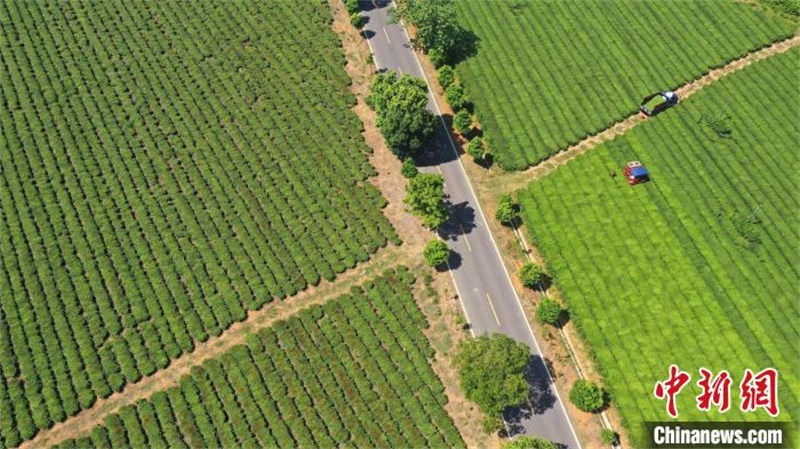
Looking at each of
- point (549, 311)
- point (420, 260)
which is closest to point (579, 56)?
point (420, 260)

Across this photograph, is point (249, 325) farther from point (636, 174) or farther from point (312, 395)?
point (636, 174)

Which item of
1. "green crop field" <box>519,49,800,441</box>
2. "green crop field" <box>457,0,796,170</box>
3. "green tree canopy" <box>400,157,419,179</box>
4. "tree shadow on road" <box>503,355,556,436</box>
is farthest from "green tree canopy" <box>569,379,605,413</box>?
"green tree canopy" <box>400,157,419,179</box>

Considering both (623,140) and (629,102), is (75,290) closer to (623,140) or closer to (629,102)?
(623,140)

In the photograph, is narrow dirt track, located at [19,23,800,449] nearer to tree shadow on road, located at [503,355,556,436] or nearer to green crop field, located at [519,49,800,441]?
green crop field, located at [519,49,800,441]

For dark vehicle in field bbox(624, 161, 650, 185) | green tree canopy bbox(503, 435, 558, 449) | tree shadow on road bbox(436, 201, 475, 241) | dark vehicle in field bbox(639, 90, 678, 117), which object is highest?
dark vehicle in field bbox(639, 90, 678, 117)

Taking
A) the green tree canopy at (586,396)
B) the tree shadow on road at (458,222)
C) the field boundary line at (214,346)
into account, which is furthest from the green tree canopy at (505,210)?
the green tree canopy at (586,396)

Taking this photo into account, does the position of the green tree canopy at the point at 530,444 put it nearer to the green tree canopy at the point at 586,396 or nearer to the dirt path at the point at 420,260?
the dirt path at the point at 420,260
